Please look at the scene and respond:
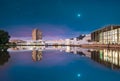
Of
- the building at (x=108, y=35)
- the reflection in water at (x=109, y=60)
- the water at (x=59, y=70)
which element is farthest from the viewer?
the building at (x=108, y=35)

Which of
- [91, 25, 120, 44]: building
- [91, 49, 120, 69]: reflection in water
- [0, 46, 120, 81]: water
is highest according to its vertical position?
[91, 25, 120, 44]: building

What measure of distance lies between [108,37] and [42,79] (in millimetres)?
105693

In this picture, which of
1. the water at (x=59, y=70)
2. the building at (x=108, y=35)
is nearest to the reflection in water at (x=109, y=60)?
the water at (x=59, y=70)

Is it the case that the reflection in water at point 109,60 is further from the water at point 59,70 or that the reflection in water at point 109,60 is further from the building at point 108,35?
the building at point 108,35

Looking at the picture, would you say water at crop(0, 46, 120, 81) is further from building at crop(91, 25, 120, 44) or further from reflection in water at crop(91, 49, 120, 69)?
building at crop(91, 25, 120, 44)

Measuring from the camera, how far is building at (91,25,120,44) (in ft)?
339

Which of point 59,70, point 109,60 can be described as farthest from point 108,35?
point 59,70

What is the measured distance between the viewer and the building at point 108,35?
10347 cm

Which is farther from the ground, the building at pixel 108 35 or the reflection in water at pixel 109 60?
the building at pixel 108 35

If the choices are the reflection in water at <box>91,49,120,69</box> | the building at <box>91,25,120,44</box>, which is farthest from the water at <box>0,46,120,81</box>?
the building at <box>91,25,120,44</box>

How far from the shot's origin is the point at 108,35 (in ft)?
388

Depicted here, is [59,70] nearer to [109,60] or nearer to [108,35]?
[109,60]

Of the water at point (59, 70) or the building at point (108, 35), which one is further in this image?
the building at point (108, 35)

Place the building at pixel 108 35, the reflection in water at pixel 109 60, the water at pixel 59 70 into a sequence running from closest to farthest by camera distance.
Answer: the water at pixel 59 70
the reflection in water at pixel 109 60
the building at pixel 108 35
